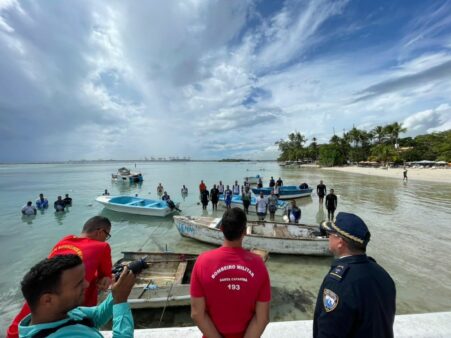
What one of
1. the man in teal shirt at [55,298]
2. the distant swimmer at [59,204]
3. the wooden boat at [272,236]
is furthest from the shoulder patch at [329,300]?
the distant swimmer at [59,204]

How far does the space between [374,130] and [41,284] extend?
92131mm

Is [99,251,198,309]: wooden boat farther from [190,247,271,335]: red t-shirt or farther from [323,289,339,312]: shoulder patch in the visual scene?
[323,289,339,312]: shoulder patch

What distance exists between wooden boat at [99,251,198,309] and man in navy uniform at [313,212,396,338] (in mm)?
4485

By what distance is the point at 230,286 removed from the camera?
1871 millimetres

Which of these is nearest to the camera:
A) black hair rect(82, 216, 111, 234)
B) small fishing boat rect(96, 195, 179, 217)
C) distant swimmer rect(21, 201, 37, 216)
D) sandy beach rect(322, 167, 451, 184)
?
black hair rect(82, 216, 111, 234)

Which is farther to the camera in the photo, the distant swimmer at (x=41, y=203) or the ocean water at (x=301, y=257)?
the distant swimmer at (x=41, y=203)

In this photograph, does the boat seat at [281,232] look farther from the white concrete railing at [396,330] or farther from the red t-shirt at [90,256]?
the red t-shirt at [90,256]

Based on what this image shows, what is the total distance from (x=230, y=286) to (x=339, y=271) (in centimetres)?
82

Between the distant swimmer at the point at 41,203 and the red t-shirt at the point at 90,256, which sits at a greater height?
the red t-shirt at the point at 90,256

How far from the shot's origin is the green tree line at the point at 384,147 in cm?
6500

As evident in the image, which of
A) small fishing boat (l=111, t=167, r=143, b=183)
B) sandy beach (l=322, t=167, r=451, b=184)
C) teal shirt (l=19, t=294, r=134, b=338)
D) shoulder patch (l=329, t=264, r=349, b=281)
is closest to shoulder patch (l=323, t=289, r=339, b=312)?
shoulder patch (l=329, t=264, r=349, b=281)

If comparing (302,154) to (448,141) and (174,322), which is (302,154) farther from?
(174,322)

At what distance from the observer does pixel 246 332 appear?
192cm

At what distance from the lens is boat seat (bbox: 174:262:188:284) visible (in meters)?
6.04
